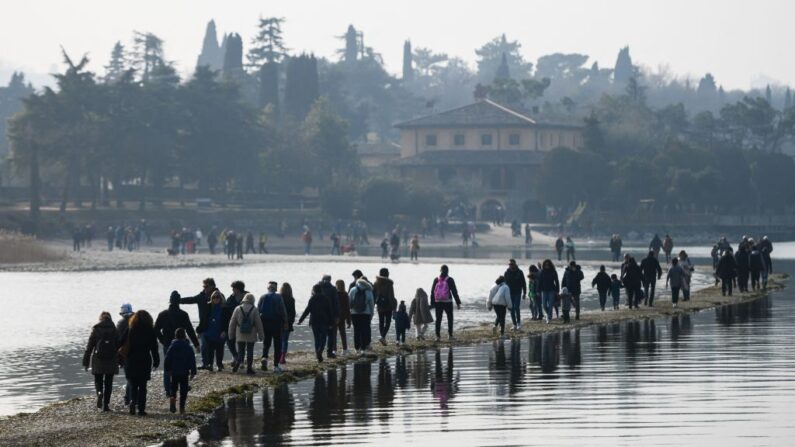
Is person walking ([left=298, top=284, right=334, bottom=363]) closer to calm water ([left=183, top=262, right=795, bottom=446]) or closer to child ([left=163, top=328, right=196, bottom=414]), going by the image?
calm water ([left=183, top=262, right=795, bottom=446])

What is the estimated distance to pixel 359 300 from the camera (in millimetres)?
29500

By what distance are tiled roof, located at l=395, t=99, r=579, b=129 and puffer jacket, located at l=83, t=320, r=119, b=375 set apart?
423ft

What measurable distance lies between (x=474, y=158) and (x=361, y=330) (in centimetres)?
11802

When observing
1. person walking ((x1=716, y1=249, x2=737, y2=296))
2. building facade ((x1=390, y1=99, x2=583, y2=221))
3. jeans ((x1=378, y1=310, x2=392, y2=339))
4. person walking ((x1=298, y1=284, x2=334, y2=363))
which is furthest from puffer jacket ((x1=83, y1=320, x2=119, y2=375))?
building facade ((x1=390, y1=99, x2=583, y2=221))

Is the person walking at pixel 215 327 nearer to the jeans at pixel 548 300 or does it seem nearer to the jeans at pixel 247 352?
the jeans at pixel 247 352

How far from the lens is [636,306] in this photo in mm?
42094

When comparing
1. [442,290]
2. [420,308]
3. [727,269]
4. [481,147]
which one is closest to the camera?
[420,308]

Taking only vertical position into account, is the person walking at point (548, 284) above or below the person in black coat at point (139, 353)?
above

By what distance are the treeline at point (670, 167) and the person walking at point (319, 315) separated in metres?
103

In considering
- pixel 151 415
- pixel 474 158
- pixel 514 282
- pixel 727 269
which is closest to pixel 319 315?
pixel 151 415

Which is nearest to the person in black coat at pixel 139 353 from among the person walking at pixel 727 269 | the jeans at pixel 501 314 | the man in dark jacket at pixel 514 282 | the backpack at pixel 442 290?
the backpack at pixel 442 290

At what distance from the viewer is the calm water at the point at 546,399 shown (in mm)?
19906

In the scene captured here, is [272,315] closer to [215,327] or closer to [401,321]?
[215,327]

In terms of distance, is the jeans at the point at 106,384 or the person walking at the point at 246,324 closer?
the jeans at the point at 106,384
